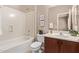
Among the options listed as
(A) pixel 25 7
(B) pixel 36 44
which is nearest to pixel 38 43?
(B) pixel 36 44

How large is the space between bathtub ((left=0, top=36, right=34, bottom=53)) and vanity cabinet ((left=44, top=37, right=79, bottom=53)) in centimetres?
25

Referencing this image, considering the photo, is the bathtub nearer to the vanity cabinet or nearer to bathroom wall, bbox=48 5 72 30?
the vanity cabinet

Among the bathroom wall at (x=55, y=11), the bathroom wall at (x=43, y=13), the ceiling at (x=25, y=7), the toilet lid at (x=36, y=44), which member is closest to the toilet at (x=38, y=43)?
the toilet lid at (x=36, y=44)

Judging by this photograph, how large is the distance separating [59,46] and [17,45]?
2.00 feet

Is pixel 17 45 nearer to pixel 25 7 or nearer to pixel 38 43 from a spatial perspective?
pixel 38 43

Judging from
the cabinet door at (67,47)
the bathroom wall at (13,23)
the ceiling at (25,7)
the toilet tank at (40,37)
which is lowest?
the cabinet door at (67,47)

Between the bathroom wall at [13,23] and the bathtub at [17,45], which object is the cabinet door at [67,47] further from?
the bathroom wall at [13,23]

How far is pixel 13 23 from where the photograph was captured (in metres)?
1.38

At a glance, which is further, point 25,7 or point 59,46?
point 59,46

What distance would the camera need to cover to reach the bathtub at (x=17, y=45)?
4.33 feet

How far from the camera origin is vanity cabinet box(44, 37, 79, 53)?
1381 millimetres
